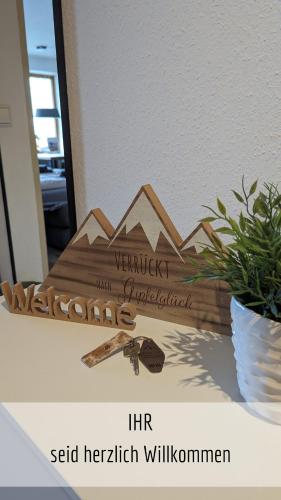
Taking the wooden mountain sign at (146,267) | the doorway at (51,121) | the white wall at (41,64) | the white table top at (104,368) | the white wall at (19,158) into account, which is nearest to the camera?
the white table top at (104,368)

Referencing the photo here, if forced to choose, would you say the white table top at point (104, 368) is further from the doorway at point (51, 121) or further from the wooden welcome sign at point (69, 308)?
the doorway at point (51, 121)

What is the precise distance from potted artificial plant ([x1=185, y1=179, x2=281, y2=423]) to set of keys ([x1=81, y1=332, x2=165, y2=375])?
0.13m

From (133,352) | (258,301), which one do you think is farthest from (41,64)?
(258,301)

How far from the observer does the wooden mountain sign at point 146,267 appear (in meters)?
0.60

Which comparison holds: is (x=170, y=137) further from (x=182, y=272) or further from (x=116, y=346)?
(x=116, y=346)

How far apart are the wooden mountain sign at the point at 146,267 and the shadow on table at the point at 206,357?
0.02 m

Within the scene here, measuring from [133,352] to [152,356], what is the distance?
1.4 inches

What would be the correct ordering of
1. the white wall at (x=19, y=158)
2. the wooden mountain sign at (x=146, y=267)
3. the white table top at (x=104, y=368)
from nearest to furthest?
the white table top at (x=104, y=368) < the wooden mountain sign at (x=146, y=267) < the white wall at (x=19, y=158)

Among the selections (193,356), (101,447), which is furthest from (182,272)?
(101,447)

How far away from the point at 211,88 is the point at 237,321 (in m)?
0.46

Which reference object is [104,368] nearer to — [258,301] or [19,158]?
[258,301]

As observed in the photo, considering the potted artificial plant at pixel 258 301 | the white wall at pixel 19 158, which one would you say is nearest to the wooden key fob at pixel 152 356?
the potted artificial plant at pixel 258 301

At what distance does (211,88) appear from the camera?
0.70m

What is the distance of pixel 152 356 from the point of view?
1.82ft
